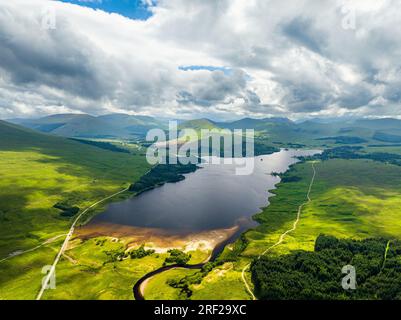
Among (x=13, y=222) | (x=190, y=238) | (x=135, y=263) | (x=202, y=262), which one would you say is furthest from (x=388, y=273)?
(x=13, y=222)

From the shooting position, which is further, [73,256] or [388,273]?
[73,256]
